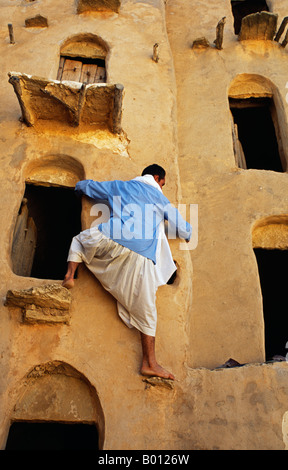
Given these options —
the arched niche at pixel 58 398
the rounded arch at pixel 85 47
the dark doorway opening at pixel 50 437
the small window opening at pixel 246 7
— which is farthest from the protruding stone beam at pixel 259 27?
the dark doorway opening at pixel 50 437

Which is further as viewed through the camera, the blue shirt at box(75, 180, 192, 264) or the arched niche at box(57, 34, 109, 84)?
the arched niche at box(57, 34, 109, 84)

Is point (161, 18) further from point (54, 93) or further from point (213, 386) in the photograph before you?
point (213, 386)

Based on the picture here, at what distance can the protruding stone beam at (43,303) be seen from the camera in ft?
14.5

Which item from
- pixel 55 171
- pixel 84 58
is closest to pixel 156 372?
pixel 55 171

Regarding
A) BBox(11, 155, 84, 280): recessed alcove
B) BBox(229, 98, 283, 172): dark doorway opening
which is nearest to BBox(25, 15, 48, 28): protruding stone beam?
BBox(11, 155, 84, 280): recessed alcove

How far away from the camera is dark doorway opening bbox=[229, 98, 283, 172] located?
28.1 ft

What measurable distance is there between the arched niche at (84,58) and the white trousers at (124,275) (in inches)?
159

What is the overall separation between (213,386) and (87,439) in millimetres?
3240

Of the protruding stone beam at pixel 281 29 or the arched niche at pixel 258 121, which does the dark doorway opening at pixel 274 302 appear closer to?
the arched niche at pixel 258 121

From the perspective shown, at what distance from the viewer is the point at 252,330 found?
533 centimetres

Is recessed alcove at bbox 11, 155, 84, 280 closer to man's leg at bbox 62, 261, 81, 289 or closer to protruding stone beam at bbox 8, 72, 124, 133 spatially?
protruding stone beam at bbox 8, 72, 124, 133

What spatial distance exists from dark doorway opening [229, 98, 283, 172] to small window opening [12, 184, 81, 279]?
3943 mm

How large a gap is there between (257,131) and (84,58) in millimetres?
4253

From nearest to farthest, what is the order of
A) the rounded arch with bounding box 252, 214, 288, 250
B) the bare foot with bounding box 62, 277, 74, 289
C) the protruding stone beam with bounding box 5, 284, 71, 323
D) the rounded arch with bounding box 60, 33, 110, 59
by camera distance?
the protruding stone beam with bounding box 5, 284, 71, 323
the bare foot with bounding box 62, 277, 74, 289
the rounded arch with bounding box 252, 214, 288, 250
the rounded arch with bounding box 60, 33, 110, 59
